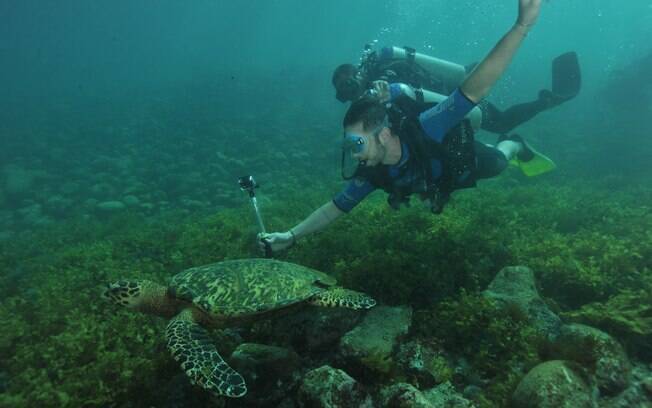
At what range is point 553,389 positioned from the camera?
8.25ft

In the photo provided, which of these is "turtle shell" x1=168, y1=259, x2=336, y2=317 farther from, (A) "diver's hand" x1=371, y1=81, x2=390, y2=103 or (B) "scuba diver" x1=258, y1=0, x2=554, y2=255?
(A) "diver's hand" x1=371, y1=81, x2=390, y2=103

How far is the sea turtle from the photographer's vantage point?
3.62m

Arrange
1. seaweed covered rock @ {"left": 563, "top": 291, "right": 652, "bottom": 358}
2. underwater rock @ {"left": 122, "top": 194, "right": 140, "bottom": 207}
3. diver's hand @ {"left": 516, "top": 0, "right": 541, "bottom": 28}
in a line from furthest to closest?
underwater rock @ {"left": 122, "top": 194, "right": 140, "bottom": 207}, diver's hand @ {"left": 516, "top": 0, "right": 541, "bottom": 28}, seaweed covered rock @ {"left": 563, "top": 291, "right": 652, "bottom": 358}

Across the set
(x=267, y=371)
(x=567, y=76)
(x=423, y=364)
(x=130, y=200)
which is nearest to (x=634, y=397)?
(x=423, y=364)

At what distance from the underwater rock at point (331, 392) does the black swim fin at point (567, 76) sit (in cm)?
1005

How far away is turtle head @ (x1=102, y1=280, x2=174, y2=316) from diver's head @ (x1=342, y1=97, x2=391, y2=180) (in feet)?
10.4

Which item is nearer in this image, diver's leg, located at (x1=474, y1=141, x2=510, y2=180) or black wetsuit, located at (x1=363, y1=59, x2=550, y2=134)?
diver's leg, located at (x1=474, y1=141, x2=510, y2=180)

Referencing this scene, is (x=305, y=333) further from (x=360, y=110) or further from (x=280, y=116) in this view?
(x=280, y=116)

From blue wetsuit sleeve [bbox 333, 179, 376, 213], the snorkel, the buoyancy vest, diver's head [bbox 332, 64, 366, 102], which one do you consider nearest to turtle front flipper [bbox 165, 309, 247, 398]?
blue wetsuit sleeve [bbox 333, 179, 376, 213]

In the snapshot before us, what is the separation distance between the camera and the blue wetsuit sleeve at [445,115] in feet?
13.6

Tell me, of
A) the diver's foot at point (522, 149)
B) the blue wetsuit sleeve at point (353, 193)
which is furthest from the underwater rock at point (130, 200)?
the diver's foot at point (522, 149)

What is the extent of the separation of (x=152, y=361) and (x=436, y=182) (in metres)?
4.48

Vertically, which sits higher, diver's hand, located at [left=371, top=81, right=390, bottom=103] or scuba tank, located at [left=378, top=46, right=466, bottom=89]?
scuba tank, located at [left=378, top=46, right=466, bottom=89]

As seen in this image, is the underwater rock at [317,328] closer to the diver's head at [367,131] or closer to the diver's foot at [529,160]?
the diver's head at [367,131]
